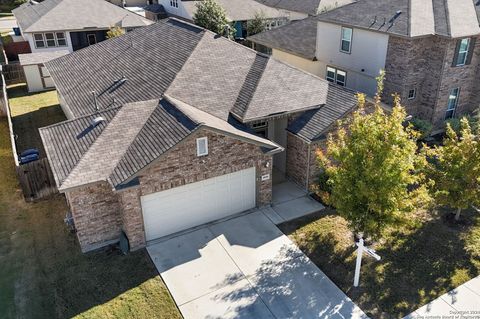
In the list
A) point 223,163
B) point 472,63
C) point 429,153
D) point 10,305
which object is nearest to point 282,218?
point 223,163

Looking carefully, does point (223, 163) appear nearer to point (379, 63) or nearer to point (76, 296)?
point (76, 296)

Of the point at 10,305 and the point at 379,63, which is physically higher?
the point at 379,63

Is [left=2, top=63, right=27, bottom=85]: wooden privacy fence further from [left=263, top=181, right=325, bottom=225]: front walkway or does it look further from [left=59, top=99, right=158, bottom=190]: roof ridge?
[left=263, top=181, right=325, bottom=225]: front walkway

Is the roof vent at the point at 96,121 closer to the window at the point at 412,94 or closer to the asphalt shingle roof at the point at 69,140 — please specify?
the asphalt shingle roof at the point at 69,140

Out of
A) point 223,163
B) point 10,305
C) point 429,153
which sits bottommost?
→ point 10,305

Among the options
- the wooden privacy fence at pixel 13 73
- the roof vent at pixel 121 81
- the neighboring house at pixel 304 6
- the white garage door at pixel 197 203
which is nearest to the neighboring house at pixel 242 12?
the neighboring house at pixel 304 6

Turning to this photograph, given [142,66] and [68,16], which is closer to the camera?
[142,66]
